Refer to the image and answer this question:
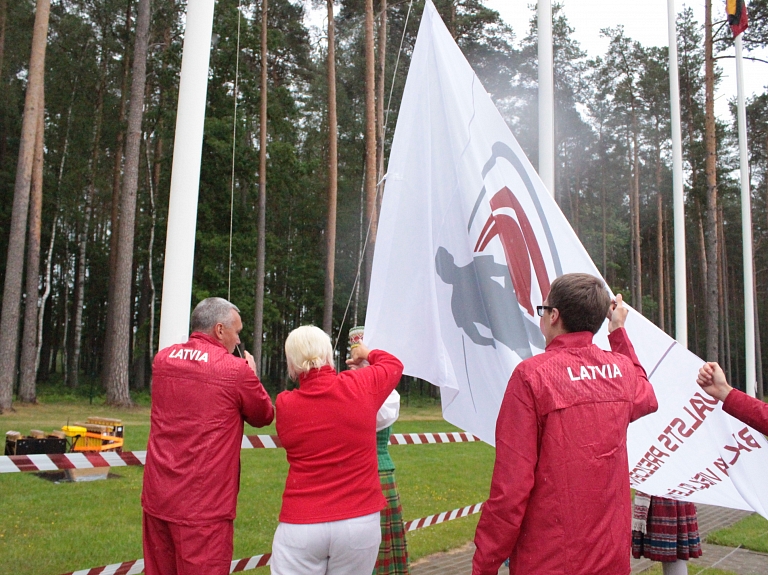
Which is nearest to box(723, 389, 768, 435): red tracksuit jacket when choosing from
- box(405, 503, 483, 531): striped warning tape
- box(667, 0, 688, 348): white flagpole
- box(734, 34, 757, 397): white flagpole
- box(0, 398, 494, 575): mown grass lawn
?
box(0, 398, 494, 575): mown grass lawn

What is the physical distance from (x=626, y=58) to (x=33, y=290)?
33.6 meters

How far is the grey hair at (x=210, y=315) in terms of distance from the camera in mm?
3303

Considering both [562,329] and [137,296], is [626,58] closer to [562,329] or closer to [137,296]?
[137,296]

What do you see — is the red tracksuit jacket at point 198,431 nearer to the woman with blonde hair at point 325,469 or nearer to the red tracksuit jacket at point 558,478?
the woman with blonde hair at point 325,469

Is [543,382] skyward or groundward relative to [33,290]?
groundward

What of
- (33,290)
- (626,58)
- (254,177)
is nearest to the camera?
(33,290)

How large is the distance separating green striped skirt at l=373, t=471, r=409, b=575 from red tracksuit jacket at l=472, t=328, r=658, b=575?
6.30ft

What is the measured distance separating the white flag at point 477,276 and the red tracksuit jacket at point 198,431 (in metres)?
0.80

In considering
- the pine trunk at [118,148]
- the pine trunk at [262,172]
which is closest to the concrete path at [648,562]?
the pine trunk at [262,172]

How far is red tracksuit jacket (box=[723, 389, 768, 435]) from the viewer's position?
2832mm

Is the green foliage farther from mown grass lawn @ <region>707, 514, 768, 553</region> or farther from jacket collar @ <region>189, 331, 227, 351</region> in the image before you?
jacket collar @ <region>189, 331, 227, 351</region>

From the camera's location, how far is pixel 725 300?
1900 inches

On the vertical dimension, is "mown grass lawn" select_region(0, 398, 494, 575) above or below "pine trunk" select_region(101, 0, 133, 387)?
below

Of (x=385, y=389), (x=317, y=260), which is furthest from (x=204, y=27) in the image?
(x=317, y=260)
